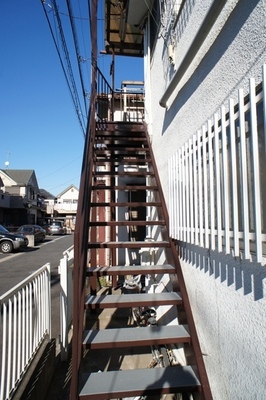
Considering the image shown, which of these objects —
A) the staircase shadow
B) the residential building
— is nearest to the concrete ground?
the staircase shadow

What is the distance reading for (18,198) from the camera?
33219 mm

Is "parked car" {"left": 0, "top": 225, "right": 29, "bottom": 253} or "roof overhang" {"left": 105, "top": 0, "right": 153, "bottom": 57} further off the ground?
"roof overhang" {"left": 105, "top": 0, "right": 153, "bottom": 57}

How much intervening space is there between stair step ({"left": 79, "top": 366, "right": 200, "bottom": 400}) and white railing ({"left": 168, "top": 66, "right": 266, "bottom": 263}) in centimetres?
97

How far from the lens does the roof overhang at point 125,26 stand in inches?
201

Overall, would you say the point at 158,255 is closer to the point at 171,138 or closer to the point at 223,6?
the point at 171,138

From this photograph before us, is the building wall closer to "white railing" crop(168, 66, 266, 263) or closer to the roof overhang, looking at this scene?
"white railing" crop(168, 66, 266, 263)

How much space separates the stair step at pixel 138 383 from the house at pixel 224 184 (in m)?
0.22

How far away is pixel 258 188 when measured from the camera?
1335 millimetres

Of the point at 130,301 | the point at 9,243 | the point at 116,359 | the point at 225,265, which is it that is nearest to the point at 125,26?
the point at 130,301

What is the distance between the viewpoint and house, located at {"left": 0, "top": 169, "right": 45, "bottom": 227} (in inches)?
1276

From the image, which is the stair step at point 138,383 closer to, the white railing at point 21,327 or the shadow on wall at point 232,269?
the white railing at point 21,327

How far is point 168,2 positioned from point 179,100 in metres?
1.49

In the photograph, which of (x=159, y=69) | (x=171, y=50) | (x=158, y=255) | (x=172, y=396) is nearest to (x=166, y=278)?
(x=158, y=255)

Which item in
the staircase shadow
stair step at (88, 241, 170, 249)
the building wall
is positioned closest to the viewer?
the building wall
